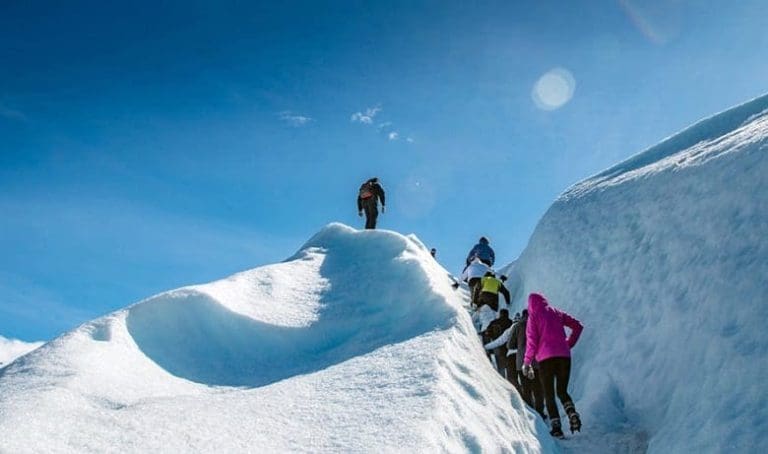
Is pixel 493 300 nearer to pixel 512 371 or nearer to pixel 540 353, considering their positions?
pixel 512 371

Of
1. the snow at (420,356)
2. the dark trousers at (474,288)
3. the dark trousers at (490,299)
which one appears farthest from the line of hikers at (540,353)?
the dark trousers at (474,288)

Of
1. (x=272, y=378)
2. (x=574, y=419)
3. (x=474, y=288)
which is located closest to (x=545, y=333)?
(x=574, y=419)

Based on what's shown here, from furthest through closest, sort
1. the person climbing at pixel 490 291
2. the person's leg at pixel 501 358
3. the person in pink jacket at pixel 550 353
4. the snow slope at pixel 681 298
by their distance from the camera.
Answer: the person climbing at pixel 490 291 → the person's leg at pixel 501 358 → the person in pink jacket at pixel 550 353 → the snow slope at pixel 681 298

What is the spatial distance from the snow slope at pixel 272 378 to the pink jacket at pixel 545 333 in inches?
31.7

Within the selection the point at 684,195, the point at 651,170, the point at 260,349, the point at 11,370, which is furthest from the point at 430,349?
the point at 651,170

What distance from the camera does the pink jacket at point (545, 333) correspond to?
8141 millimetres

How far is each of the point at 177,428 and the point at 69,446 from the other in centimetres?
88

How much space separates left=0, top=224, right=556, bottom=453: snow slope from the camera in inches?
195

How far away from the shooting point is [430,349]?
6988 mm

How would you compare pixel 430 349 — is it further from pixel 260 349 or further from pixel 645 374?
pixel 645 374

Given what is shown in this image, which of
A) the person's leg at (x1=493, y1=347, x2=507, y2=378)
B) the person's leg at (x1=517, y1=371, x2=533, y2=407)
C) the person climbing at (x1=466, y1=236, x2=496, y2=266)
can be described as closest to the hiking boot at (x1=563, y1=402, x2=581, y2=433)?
the person's leg at (x1=517, y1=371, x2=533, y2=407)

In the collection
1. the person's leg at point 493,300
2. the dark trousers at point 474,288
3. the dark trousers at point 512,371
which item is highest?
the dark trousers at point 474,288

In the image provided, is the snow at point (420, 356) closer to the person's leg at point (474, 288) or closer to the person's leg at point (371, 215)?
the person's leg at point (474, 288)

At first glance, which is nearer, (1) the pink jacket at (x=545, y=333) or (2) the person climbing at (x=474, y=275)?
(1) the pink jacket at (x=545, y=333)
